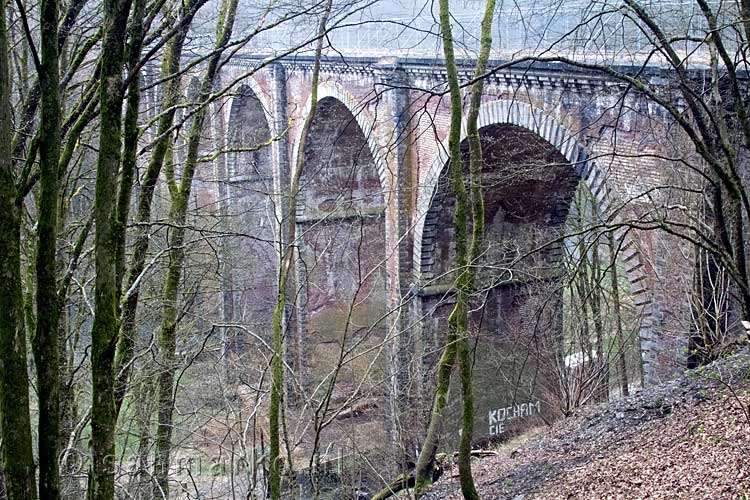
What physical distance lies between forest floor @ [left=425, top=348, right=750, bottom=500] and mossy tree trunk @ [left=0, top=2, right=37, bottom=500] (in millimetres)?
3965

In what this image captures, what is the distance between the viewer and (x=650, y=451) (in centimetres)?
665

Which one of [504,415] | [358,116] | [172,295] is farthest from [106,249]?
[504,415]

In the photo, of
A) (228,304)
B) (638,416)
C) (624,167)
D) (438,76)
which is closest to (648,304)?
(624,167)

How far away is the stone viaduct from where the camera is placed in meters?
8.51

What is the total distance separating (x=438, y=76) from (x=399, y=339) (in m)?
4.51

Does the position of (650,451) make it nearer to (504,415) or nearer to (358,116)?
→ (358,116)

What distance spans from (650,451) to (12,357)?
17.0ft

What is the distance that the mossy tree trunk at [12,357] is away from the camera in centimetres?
318

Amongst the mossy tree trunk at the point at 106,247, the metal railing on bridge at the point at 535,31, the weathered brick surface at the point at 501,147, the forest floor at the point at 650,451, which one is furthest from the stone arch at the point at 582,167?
the mossy tree trunk at the point at 106,247

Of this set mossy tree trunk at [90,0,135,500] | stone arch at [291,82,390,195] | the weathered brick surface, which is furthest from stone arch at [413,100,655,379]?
mossy tree trunk at [90,0,135,500]

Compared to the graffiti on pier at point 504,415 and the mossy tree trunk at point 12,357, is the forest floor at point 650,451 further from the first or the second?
the graffiti on pier at point 504,415

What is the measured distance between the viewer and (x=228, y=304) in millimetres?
21031

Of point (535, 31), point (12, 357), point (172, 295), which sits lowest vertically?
point (172, 295)

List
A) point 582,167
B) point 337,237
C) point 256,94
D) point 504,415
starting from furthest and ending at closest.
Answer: point 256,94
point 337,237
point 504,415
point 582,167
